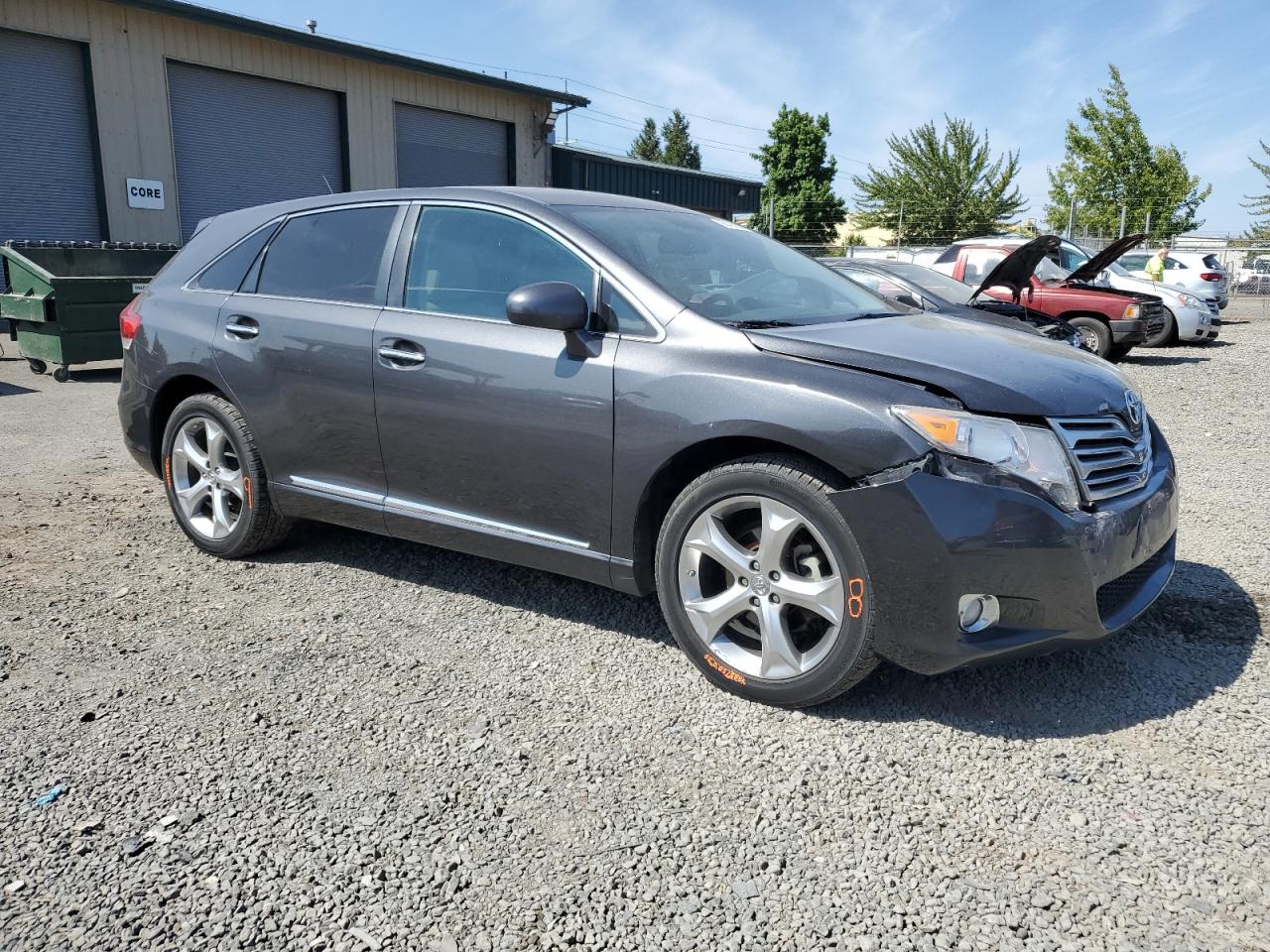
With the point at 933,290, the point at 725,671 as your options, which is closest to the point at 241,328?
the point at 725,671

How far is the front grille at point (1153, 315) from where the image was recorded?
12.8 metres

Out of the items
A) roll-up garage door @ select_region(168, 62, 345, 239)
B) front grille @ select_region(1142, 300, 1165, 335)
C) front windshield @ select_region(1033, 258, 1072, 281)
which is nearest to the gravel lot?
front grille @ select_region(1142, 300, 1165, 335)

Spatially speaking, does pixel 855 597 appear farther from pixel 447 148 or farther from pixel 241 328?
pixel 447 148

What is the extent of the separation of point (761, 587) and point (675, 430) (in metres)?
0.56

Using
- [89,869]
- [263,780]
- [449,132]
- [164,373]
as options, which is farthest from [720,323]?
[449,132]

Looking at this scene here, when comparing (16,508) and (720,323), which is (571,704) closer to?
(720,323)

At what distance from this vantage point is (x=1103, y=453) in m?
2.96

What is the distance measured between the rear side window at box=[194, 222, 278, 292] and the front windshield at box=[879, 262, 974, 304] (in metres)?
7.34

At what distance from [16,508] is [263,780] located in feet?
11.9

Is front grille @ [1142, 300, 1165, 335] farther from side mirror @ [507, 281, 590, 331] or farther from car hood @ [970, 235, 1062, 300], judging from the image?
side mirror @ [507, 281, 590, 331]

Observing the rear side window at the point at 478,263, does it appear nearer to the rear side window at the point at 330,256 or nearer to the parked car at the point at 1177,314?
the rear side window at the point at 330,256

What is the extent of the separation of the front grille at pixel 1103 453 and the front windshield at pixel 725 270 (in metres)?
0.98

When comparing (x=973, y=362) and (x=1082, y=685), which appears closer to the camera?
(x=973, y=362)

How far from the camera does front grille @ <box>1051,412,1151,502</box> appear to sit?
9.33 feet
